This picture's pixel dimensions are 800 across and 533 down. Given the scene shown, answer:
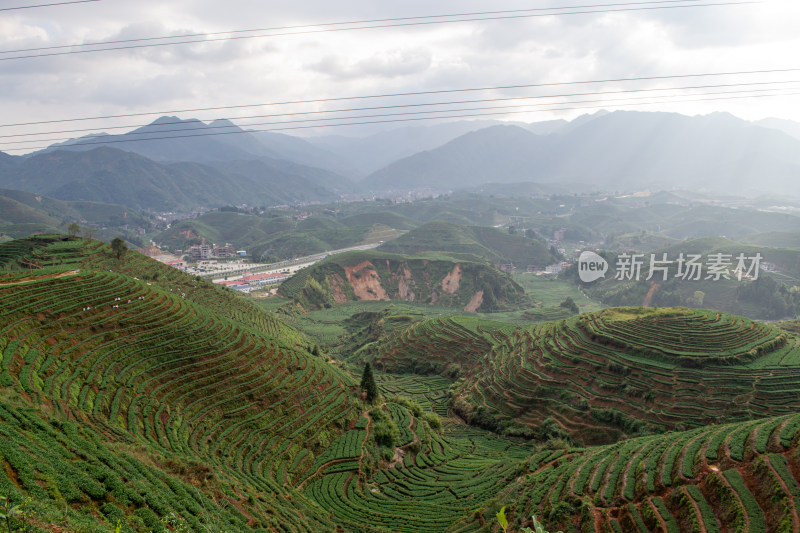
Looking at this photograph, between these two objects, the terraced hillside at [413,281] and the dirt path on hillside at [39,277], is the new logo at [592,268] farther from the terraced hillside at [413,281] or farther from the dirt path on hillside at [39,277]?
the dirt path on hillside at [39,277]

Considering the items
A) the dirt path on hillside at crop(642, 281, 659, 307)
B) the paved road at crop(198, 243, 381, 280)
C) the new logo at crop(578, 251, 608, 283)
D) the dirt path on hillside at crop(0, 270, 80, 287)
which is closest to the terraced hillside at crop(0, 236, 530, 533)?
the dirt path on hillside at crop(0, 270, 80, 287)

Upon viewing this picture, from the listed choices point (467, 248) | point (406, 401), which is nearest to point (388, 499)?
point (406, 401)

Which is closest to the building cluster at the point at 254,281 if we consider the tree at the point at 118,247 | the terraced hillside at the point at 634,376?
the tree at the point at 118,247

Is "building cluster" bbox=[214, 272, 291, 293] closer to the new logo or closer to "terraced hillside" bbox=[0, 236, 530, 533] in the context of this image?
"terraced hillside" bbox=[0, 236, 530, 533]

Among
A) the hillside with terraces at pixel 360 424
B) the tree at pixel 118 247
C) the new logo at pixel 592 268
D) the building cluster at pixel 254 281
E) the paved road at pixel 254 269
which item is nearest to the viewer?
the hillside with terraces at pixel 360 424

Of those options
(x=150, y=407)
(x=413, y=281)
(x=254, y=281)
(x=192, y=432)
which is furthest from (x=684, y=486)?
(x=254, y=281)
